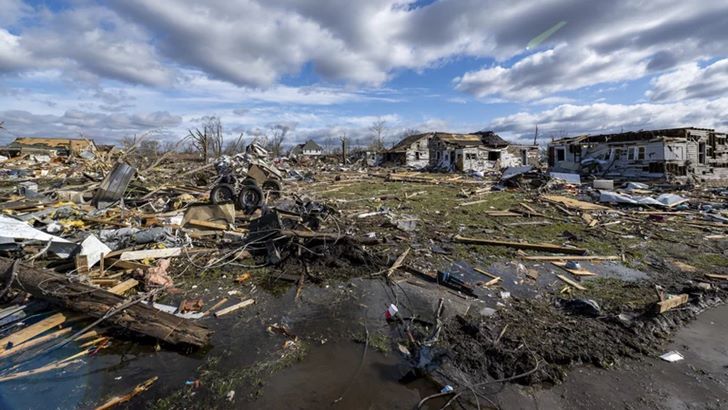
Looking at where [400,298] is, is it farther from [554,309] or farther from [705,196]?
[705,196]

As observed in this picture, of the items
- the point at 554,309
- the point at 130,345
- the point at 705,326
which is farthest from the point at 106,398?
the point at 705,326

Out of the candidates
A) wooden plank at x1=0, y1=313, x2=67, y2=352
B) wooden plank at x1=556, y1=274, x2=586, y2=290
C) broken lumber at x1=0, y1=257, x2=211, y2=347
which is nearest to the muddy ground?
wooden plank at x1=556, y1=274, x2=586, y2=290

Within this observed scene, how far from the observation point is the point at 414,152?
42.3 meters

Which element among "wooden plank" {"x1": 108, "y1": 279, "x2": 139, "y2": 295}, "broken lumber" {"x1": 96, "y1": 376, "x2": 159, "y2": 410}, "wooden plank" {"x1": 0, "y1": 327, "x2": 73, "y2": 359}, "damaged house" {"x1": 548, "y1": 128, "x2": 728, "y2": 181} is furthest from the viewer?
"damaged house" {"x1": 548, "y1": 128, "x2": 728, "y2": 181}

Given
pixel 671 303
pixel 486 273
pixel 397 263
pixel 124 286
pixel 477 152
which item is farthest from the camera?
pixel 477 152

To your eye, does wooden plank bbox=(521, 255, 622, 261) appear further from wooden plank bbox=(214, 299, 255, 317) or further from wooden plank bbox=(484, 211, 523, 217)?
wooden plank bbox=(214, 299, 255, 317)

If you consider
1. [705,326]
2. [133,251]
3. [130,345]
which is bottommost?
[705,326]

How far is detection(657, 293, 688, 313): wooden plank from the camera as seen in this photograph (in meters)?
4.42

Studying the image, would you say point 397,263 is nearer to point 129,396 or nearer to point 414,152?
point 129,396

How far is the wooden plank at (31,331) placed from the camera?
3.80m

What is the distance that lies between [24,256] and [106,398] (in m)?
4.63

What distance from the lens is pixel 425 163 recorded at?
42.9 meters

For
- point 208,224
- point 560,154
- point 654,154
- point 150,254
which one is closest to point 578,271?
point 150,254

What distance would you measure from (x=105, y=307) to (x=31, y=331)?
0.84 m
